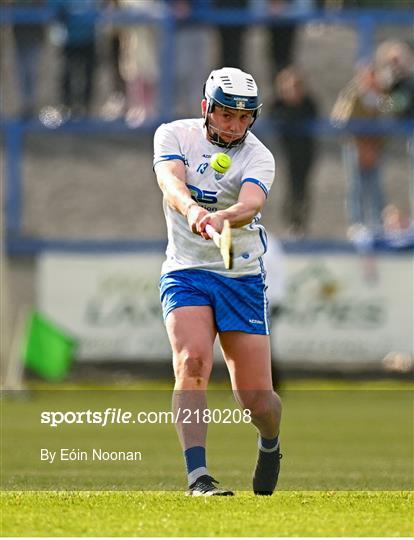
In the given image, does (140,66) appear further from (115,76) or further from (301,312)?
(301,312)

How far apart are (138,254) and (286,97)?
2.94 metres

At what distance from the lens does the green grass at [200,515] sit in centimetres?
679

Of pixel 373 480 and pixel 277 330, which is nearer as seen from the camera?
pixel 373 480

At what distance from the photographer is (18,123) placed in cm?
2062

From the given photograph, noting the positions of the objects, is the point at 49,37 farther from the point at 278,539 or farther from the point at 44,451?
the point at 278,539

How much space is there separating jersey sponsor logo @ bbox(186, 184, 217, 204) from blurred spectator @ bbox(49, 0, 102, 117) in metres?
12.4

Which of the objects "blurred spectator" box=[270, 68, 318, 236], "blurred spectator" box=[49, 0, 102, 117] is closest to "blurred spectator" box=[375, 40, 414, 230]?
"blurred spectator" box=[270, 68, 318, 236]

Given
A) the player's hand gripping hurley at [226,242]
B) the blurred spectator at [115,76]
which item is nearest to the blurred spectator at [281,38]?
the blurred spectator at [115,76]

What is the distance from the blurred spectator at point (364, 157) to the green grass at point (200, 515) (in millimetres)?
11940

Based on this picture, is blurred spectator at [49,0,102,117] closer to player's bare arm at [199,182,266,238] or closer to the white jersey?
the white jersey

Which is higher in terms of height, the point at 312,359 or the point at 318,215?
the point at 318,215

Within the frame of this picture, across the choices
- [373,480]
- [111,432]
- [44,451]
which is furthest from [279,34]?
[373,480]

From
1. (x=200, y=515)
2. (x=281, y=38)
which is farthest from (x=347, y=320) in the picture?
A: (x=200, y=515)

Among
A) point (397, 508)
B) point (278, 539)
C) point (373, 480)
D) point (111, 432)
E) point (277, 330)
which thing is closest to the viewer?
point (278, 539)
